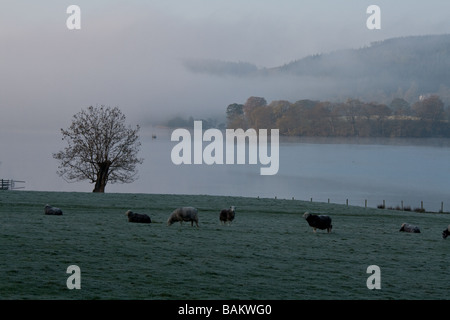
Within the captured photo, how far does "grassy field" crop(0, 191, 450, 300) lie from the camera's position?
70.6 feet

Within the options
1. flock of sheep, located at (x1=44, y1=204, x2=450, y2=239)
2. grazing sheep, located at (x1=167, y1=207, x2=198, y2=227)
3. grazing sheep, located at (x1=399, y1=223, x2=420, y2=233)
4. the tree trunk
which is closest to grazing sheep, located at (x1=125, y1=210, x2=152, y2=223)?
flock of sheep, located at (x1=44, y1=204, x2=450, y2=239)

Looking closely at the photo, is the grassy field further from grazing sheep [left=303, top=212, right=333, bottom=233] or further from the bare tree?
the bare tree

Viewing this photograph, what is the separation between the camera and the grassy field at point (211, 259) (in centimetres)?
2152

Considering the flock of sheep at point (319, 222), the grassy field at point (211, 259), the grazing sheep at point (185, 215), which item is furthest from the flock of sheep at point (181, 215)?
the flock of sheep at point (319, 222)

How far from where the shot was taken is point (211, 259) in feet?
89.6

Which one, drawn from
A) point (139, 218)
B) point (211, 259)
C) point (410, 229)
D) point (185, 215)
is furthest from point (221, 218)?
point (211, 259)

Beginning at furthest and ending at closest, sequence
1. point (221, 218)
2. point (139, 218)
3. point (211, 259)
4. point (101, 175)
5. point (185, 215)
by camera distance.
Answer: point (101, 175), point (221, 218), point (139, 218), point (185, 215), point (211, 259)

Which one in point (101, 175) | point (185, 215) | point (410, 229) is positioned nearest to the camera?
point (185, 215)

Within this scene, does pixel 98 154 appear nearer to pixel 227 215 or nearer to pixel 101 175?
pixel 101 175

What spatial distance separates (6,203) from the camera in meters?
53.1
